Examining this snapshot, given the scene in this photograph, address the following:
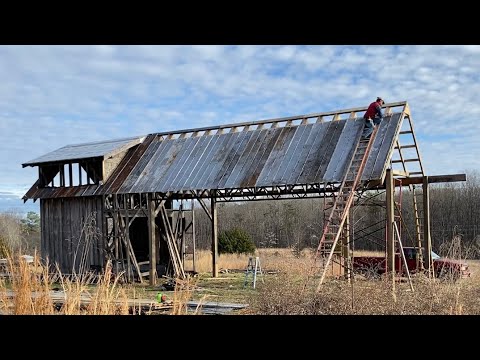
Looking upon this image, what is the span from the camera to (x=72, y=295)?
225 inches

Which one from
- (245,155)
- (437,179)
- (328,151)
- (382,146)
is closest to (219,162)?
(245,155)

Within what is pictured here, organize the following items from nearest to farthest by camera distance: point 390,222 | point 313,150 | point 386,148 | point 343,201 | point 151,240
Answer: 1. point 390,222
2. point 343,201
3. point 386,148
4. point 313,150
5. point 151,240

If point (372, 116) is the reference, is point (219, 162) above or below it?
below

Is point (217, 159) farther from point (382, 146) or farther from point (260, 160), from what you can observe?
point (382, 146)

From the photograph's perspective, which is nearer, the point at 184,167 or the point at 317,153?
the point at 317,153

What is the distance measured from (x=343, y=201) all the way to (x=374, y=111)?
3.43m

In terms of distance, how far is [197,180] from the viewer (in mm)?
17984

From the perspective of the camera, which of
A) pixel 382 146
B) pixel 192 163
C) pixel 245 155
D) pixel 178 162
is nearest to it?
pixel 382 146

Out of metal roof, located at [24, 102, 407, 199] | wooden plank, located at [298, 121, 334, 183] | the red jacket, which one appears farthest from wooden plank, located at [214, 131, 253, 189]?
the red jacket

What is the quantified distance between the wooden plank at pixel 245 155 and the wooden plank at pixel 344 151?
3392 mm

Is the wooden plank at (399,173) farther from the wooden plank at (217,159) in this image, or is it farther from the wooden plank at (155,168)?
the wooden plank at (155,168)
